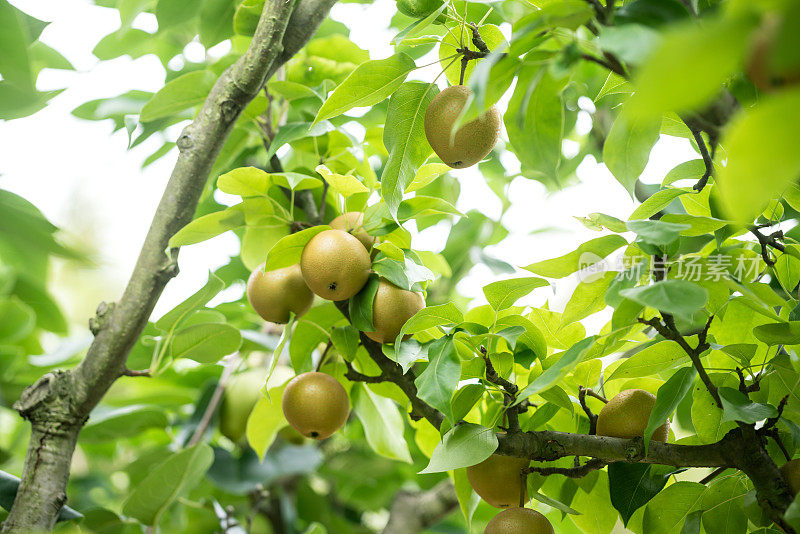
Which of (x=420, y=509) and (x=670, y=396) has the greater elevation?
(x=670, y=396)

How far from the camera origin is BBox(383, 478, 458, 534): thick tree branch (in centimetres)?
107

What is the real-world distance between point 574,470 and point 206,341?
45cm

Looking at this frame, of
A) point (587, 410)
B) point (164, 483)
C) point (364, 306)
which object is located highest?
point (364, 306)

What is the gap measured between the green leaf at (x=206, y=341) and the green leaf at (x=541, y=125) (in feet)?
1.50

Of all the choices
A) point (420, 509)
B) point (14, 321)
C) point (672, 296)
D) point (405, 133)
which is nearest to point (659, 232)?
point (672, 296)

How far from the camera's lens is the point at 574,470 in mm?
561

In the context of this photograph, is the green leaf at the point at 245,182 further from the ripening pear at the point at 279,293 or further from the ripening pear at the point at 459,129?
the ripening pear at the point at 459,129

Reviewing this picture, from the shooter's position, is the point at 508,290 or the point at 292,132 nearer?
the point at 508,290

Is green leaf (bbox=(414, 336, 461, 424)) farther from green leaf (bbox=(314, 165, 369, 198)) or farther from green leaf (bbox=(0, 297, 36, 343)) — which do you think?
green leaf (bbox=(0, 297, 36, 343))

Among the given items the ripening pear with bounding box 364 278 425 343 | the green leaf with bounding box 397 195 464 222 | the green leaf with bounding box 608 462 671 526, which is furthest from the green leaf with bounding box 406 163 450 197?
the green leaf with bounding box 608 462 671 526

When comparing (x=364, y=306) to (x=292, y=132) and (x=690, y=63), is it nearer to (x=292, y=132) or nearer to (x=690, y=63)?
(x=292, y=132)

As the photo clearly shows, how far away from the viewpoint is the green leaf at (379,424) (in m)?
0.78

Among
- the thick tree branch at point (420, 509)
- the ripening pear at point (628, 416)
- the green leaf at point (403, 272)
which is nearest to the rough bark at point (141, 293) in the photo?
the green leaf at point (403, 272)

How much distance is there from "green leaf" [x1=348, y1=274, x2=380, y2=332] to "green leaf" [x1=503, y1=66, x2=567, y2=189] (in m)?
0.21
